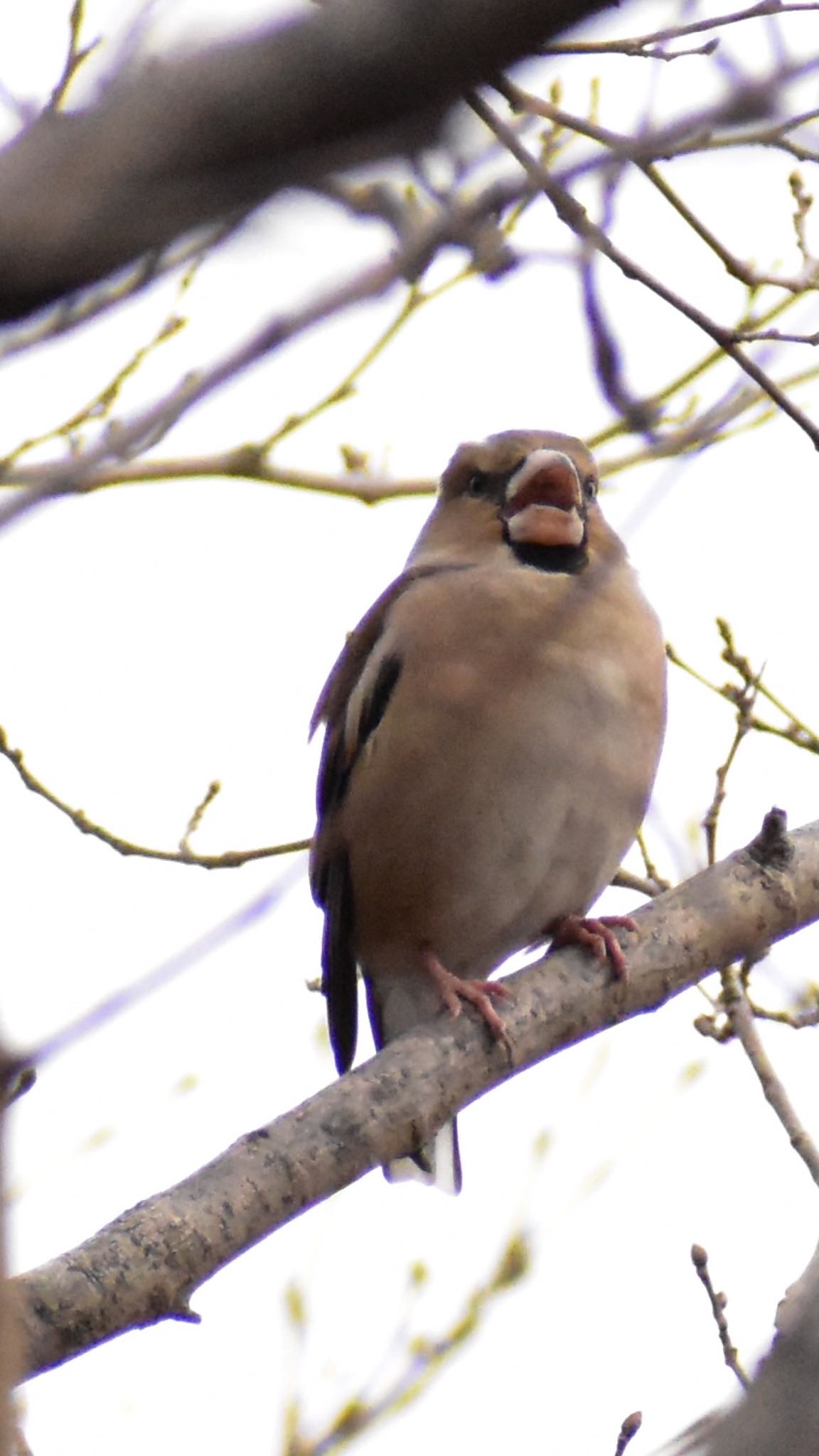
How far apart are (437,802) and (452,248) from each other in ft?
8.21

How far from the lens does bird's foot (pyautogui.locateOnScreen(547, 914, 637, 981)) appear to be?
147 inches

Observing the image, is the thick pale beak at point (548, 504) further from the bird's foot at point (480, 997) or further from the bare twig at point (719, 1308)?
the bare twig at point (719, 1308)

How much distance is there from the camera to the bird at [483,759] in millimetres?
4348

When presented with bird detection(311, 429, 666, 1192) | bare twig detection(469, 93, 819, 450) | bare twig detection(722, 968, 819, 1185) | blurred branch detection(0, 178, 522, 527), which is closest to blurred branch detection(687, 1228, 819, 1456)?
blurred branch detection(0, 178, 522, 527)

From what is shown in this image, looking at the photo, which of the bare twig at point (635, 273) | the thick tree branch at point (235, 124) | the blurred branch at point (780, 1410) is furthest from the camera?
the bare twig at point (635, 273)

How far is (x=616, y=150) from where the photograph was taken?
2031 mm

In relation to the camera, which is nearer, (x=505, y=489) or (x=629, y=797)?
(x=629, y=797)

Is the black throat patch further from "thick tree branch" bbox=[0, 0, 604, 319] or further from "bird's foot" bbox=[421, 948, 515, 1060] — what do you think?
"thick tree branch" bbox=[0, 0, 604, 319]

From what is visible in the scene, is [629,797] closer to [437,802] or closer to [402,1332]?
[437,802]

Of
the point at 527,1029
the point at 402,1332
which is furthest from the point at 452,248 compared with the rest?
the point at 402,1332

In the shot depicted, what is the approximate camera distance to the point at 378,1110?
10.6ft

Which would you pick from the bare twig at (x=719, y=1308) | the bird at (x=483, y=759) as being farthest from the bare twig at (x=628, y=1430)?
the bird at (x=483, y=759)

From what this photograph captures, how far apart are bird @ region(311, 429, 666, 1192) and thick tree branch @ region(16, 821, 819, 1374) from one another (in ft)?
0.96

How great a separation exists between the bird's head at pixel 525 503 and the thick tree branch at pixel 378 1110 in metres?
1.28
